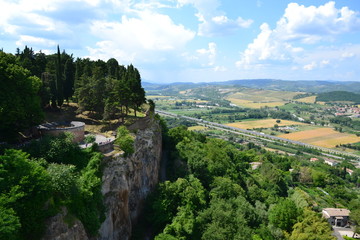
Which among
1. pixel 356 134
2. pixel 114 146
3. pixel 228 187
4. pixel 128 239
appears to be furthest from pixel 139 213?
pixel 356 134

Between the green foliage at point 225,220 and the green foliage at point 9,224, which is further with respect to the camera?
the green foliage at point 225,220

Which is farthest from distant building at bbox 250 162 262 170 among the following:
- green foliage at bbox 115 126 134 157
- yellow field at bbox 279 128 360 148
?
yellow field at bbox 279 128 360 148

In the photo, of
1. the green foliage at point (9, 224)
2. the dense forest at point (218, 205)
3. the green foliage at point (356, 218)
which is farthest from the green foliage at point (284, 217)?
the green foliage at point (9, 224)

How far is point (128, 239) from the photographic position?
3025cm

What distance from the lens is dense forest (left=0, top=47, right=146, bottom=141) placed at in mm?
25000

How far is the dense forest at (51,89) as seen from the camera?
82.0 ft

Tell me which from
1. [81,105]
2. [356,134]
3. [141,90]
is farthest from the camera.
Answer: [356,134]

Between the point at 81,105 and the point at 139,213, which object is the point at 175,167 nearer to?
the point at 139,213

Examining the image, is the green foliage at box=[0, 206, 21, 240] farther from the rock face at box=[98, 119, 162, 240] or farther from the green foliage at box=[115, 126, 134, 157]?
Answer: the green foliage at box=[115, 126, 134, 157]

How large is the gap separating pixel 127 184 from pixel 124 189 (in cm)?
93

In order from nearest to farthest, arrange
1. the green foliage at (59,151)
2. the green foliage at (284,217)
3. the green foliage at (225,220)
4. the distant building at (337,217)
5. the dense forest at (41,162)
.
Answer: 1. the dense forest at (41,162)
2. the green foliage at (59,151)
3. the green foliage at (225,220)
4. the green foliage at (284,217)
5. the distant building at (337,217)

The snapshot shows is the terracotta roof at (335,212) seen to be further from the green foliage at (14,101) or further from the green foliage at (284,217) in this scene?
the green foliage at (14,101)

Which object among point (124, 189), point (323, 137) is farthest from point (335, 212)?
point (323, 137)

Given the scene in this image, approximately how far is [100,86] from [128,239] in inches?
902
